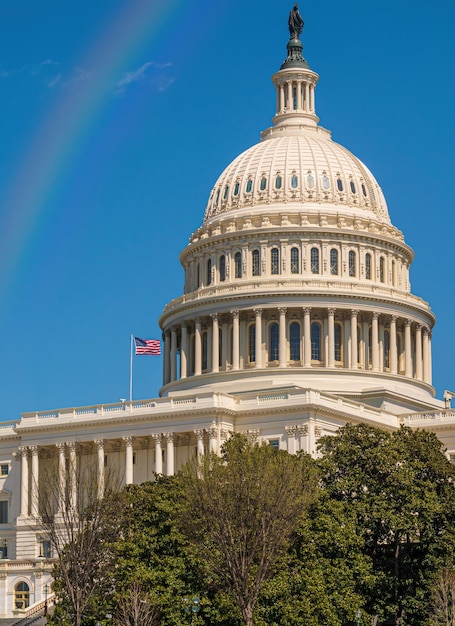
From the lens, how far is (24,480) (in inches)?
5999

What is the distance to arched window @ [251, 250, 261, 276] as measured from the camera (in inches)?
6786

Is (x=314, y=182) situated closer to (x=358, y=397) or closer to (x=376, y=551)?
(x=358, y=397)

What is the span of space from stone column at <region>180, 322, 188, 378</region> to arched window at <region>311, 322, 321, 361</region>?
15.6m

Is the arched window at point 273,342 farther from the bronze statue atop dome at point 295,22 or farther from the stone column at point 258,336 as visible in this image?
the bronze statue atop dome at point 295,22

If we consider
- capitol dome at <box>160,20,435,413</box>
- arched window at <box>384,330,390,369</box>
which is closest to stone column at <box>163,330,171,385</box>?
capitol dome at <box>160,20,435,413</box>

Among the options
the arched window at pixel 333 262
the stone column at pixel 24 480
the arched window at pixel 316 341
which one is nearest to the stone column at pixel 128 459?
the stone column at pixel 24 480

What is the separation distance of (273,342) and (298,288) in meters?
6.64

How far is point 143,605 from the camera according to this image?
324 ft

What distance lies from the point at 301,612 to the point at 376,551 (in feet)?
42.5

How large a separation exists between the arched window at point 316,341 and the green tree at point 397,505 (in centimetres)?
5217

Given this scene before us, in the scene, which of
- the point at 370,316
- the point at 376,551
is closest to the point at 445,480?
the point at 376,551

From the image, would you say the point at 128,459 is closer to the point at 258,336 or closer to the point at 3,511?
the point at 3,511

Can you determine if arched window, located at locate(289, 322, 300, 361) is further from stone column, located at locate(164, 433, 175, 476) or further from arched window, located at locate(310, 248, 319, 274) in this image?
stone column, located at locate(164, 433, 175, 476)

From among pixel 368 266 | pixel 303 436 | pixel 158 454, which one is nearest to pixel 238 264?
pixel 368 266
